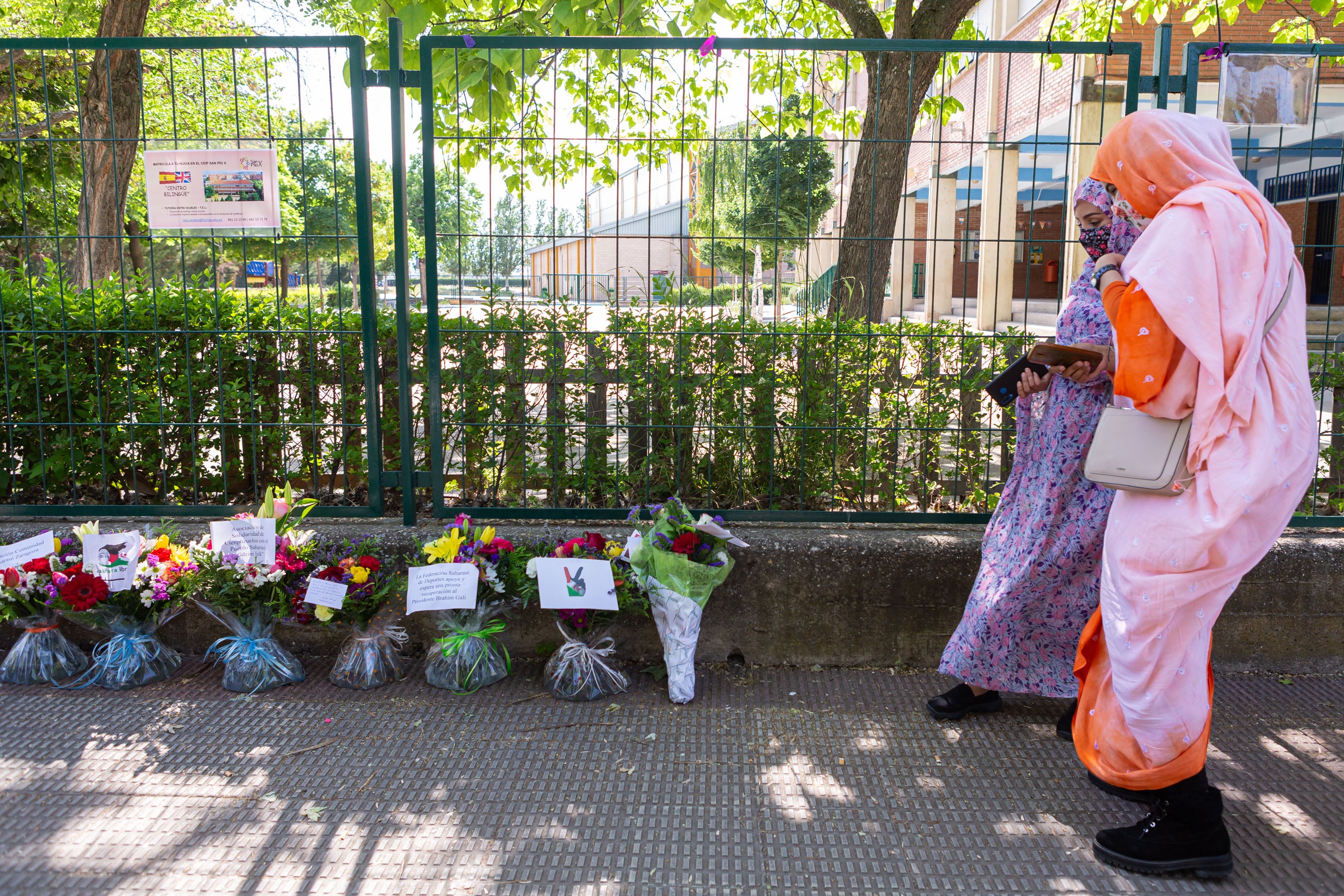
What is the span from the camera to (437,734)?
11.4ft

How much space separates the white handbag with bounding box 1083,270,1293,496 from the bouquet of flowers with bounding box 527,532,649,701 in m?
1.81

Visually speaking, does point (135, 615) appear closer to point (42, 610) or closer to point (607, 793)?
point (42, 610)

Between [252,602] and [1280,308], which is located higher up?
[1280,308]

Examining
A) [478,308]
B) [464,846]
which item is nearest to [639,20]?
[478,308]

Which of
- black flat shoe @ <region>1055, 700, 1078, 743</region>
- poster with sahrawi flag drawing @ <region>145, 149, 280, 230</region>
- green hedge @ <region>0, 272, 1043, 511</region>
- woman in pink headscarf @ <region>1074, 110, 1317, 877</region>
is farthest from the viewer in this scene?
green hedge @ <region>0, 272, 1043, 511</region>

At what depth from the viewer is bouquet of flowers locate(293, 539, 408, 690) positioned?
12.8 ft

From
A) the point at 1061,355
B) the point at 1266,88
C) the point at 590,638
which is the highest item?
the point at 1266,88

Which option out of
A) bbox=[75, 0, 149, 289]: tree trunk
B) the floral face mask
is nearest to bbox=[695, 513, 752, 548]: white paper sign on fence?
the floral face mask

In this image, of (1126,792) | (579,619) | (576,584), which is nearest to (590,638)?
(579,619)

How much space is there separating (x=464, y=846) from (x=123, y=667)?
6.29 feet

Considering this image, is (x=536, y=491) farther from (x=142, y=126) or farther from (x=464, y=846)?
(x=142, y=126)

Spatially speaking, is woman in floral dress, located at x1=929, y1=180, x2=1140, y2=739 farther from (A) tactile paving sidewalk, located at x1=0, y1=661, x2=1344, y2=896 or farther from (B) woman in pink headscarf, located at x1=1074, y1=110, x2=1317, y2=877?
(B) woman in pink headscarf, located at x1=1074, y1=110, x2=1317, y2=877

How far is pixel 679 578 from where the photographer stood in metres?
3.79

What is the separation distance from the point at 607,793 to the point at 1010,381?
6.21 feet
